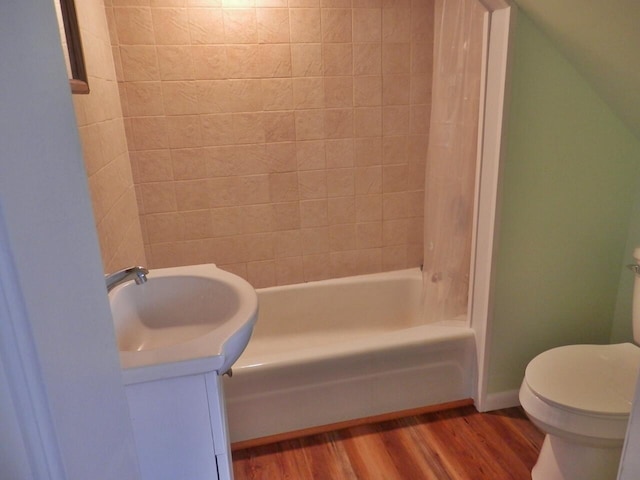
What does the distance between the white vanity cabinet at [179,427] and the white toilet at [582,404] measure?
1.03 meters

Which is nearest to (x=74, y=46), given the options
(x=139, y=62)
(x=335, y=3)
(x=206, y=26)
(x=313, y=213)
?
(x=139, y=62)

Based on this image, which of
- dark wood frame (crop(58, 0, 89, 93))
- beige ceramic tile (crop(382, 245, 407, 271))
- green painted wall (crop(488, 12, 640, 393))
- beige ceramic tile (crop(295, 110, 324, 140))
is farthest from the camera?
beige ceramic tile (crop(382, 245, 407, 271))

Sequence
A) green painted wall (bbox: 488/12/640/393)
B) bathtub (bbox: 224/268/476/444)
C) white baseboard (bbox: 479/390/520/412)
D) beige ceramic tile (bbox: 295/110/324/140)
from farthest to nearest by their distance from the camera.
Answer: beige ceramic tile (bbox: 295/110/324/140) → white baseboard (bbox: 479/390/520/412) → bathtub (bbox: 224/268/476/444) → green painted wall (bbox: 488/12/640/393)

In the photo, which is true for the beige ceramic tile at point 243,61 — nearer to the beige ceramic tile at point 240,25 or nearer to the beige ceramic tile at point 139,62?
the beige ceramic tile at point 240,25

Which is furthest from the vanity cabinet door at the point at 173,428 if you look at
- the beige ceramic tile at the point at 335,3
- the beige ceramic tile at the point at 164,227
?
the beige ceramic tile at the point at 335,3

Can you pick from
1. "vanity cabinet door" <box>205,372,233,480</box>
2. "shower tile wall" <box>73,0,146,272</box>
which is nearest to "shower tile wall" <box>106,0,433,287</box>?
"shower tile wall" <box>73,0,146,272</box>

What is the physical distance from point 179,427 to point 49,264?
715 mm

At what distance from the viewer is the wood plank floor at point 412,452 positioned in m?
1.73

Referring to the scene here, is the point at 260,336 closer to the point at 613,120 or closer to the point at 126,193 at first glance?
the point at 126,193

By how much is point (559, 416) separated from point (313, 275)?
1.46 m

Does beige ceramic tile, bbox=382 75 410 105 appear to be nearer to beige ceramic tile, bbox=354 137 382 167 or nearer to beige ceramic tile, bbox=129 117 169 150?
beige ceramic tile, bbox=354 137 382 167

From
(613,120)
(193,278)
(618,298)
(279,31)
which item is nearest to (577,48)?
(613,120)

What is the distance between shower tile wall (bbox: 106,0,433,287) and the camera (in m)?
2.15

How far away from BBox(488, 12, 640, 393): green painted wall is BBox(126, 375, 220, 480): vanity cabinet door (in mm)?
1289
